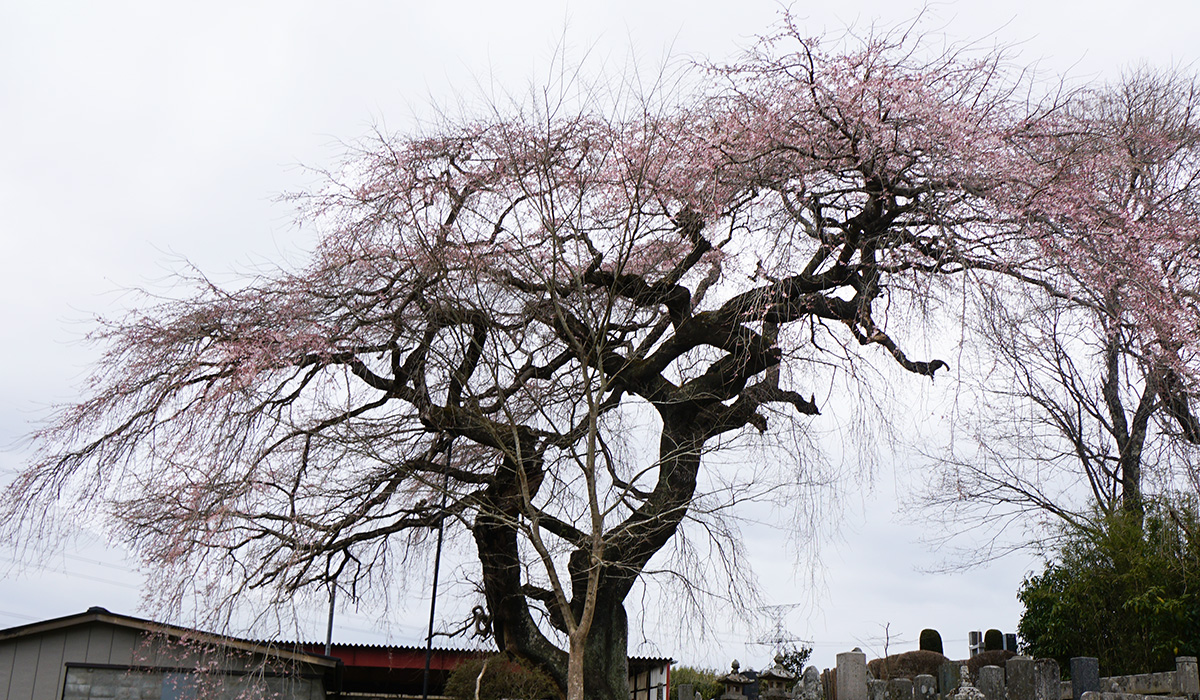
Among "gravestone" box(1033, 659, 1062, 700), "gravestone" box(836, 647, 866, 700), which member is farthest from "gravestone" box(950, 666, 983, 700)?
"gravestone" box(836, 647, 866, 700)

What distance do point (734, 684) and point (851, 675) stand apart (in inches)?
144

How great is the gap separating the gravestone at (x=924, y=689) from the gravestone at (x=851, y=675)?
1.58ft

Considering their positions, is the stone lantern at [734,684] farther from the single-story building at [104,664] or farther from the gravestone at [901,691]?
the single-story building at [104,664]

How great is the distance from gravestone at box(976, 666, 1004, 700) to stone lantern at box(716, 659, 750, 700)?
3.88 metres

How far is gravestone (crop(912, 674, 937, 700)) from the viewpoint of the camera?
8.16 m

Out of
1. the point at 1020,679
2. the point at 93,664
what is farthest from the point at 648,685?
the point at 1020,679

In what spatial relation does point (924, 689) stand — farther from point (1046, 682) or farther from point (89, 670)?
point (89, 670)

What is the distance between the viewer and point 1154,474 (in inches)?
418

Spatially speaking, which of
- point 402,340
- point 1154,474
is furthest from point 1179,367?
point 402,340

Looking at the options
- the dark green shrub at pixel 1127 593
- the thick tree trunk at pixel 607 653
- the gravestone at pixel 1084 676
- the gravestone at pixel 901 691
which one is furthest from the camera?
the dark green shrub at pixel 1127 593

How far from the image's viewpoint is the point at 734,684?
38.0 ft

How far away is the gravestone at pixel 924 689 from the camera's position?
26.8ft

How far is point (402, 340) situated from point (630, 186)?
3.12 meters

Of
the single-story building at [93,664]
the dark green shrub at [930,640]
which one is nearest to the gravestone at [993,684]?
the single-story building at [93,664]
